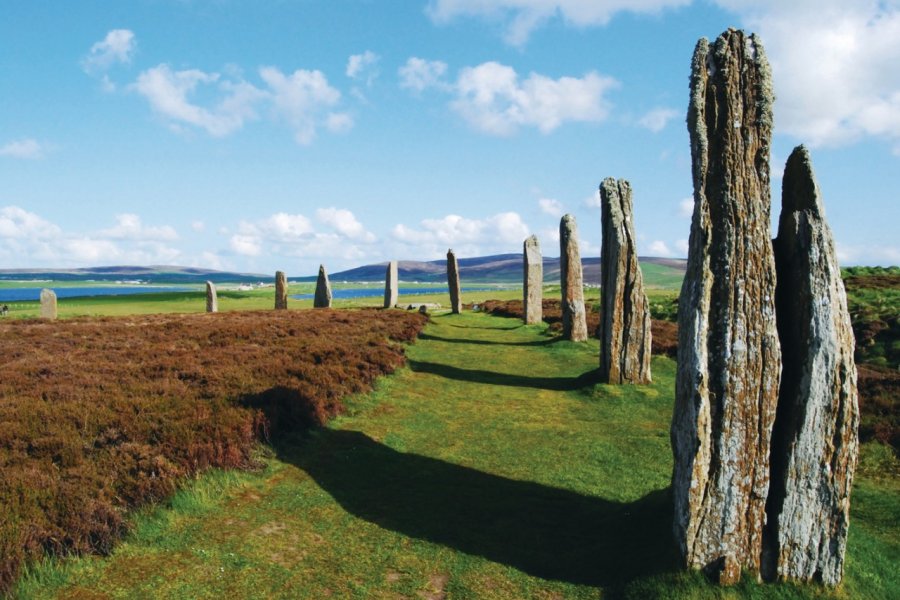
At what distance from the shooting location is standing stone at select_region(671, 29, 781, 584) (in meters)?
6.11

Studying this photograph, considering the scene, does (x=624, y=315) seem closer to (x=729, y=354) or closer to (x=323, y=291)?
(x=729, y=354)

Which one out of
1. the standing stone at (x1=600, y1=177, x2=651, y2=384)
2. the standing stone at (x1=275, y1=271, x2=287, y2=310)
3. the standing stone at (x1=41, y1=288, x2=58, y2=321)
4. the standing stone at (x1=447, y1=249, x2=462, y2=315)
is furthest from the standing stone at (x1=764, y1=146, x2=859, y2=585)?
the standing stone at (x1=41, y1=288, x2=58, y2=321)

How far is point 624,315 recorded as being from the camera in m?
15.4

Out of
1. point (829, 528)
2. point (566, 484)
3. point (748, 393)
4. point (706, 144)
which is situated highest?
point (706, 144)

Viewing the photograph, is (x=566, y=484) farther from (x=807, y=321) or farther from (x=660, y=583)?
(x=807, y=321)

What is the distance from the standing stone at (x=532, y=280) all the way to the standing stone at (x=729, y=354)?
20270 mm

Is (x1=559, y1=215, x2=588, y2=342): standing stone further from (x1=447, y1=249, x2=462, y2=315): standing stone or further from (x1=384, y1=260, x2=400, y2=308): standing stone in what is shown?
(x1=384, y1=260, x2=400, y2=308): standing stone

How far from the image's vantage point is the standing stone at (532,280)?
27688 millimetres

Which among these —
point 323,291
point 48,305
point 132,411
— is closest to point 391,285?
point 323,291

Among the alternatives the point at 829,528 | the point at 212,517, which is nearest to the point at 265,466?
the point at 212,517

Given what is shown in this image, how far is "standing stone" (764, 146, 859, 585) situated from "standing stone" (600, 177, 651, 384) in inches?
352

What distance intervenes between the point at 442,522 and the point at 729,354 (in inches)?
169

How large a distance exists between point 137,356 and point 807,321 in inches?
654

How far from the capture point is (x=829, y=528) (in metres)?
6.02
